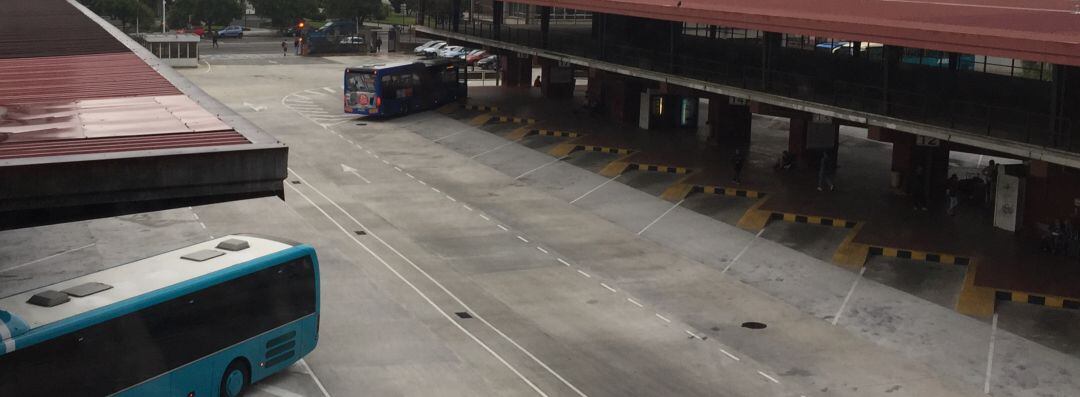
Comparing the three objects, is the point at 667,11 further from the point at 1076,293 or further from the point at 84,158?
the point at 84,158

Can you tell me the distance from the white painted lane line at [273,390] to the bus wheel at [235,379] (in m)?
0.57

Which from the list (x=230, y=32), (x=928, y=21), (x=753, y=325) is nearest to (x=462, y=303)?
(x=753, y=325)

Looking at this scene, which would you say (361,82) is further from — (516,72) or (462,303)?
(462,303)

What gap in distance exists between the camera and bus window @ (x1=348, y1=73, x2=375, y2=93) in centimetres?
6094

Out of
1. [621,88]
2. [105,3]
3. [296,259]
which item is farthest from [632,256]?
[105,3]

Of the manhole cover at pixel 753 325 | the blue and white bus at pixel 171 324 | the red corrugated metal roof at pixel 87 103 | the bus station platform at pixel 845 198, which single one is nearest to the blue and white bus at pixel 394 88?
the bus station platform at pixel 845 198

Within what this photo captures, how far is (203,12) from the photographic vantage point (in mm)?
110312

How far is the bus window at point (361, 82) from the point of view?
6094cm

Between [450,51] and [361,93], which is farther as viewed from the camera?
[450,51]

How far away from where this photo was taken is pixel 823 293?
105ft

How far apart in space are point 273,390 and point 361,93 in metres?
38.7

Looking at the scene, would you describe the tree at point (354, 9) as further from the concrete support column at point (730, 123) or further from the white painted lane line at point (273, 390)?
the white painted lane line at point (273, 390)

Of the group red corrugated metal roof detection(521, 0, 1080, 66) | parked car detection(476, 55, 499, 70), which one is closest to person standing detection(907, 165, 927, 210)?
red corrugated metal roof detection(521, 0, 1080, 66)

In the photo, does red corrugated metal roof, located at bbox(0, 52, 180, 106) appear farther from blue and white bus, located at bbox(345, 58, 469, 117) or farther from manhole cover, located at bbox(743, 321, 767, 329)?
blue and white bus, located at bbox(345, 58, 469, 117)
